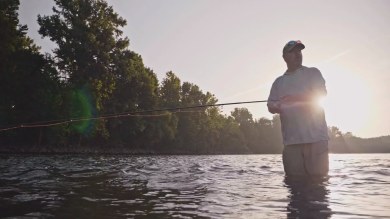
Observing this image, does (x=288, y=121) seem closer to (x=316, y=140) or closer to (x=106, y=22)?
(x=316, y=140)

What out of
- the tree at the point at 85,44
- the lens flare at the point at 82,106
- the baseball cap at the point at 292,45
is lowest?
the baseball cap at the point at 292,45

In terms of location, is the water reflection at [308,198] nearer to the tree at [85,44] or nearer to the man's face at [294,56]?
the man's face at [294,56]

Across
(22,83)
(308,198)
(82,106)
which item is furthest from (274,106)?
(22,83)

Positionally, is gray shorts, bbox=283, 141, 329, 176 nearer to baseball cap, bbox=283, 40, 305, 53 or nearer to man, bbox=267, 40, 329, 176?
man, bbox=267, 40, 329, 176

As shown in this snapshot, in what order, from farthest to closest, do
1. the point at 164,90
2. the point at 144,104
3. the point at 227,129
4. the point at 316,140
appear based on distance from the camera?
the point at 227,129
the point at 164,90
the point at 144,104
the point at 316,140

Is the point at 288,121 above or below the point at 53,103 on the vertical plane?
below

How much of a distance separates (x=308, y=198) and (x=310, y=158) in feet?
7.13

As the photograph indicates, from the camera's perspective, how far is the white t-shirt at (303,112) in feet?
23.4

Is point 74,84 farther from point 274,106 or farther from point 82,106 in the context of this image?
point 274,106

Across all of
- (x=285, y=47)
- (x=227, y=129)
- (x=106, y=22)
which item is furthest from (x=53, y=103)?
(x=227, y=129)

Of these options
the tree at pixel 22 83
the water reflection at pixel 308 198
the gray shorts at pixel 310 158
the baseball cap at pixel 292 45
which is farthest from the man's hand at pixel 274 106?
the tree at pixel 22 83

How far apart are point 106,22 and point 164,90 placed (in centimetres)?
3682

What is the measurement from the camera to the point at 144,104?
209ft

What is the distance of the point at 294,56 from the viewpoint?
25.3ft
